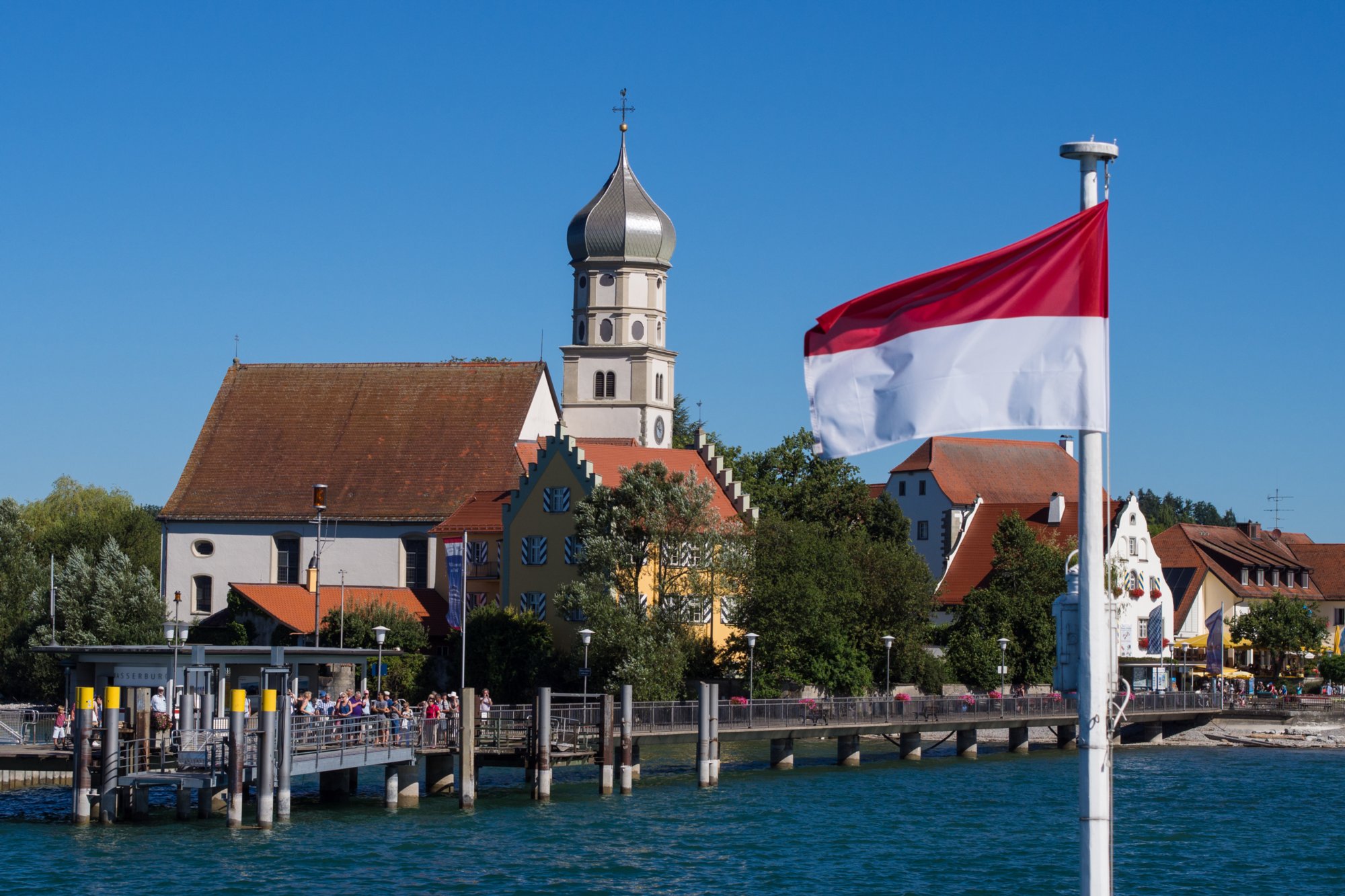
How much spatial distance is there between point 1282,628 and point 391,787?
56.3 meters

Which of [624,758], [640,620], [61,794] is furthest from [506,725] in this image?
[640,620]

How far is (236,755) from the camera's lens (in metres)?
37.9

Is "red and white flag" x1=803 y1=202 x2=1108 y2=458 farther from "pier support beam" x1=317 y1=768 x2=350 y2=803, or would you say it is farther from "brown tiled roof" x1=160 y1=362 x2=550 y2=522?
"brown tiled roof" x1=160 y1=362 x2=550 y2=522

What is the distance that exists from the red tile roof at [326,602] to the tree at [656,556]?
10.3m

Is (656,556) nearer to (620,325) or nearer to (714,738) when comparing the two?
(714,738)

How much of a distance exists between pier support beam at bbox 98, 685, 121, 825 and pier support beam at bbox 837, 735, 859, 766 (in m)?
26.6

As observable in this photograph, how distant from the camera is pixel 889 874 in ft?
118

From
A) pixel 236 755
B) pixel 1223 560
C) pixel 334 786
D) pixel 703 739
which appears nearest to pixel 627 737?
pixel 703 739

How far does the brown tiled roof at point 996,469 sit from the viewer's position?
108 metres

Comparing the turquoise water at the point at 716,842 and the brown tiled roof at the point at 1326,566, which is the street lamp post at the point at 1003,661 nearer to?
the turquoise water at the point at 716,842

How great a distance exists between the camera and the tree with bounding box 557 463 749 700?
64938 millimetres

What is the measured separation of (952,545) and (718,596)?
35868 mm

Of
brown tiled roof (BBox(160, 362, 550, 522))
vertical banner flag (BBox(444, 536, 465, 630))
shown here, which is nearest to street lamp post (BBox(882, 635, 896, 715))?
vertical banner flag (BBox(444, 536, 465, 630))

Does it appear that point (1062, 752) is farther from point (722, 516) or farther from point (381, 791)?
point (381, 791)
